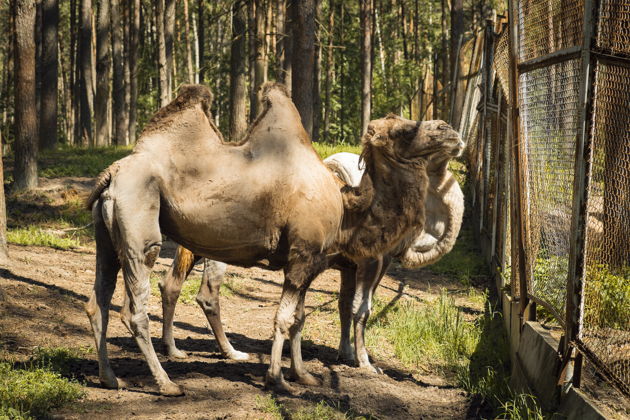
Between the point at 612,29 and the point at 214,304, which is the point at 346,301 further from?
the point at 612,29

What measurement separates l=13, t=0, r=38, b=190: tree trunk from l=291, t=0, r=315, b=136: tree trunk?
5.85 metres

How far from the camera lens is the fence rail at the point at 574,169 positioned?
4.29m

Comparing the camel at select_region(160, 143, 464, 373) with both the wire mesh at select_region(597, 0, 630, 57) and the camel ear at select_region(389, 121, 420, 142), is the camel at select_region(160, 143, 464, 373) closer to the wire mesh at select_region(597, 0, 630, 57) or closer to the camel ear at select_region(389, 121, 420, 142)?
the camel ear at select_region(389, 121, 420, 142)

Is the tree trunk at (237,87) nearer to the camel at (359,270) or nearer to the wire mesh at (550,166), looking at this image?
the camel at (359,270)

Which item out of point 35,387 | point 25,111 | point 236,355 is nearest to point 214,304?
point 236,355

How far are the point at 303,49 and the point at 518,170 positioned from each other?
634 centimetres

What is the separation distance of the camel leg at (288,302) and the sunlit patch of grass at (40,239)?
22.3 ft

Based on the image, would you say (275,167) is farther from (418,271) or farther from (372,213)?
(418,271)

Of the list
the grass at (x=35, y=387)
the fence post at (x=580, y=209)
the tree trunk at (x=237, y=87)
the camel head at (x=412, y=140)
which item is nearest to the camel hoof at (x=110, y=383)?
the grass at (x=35, y=387)

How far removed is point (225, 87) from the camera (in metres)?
46.3

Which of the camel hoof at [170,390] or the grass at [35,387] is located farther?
the camel hoof at [170,390]

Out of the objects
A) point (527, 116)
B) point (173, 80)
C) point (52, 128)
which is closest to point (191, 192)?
point (527, 116)

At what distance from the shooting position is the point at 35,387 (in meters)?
5.26

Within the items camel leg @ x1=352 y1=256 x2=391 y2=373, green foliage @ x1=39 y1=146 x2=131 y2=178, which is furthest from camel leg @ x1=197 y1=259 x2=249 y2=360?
green foliage @ x1=39 y1=146 x2=131 y2=178
